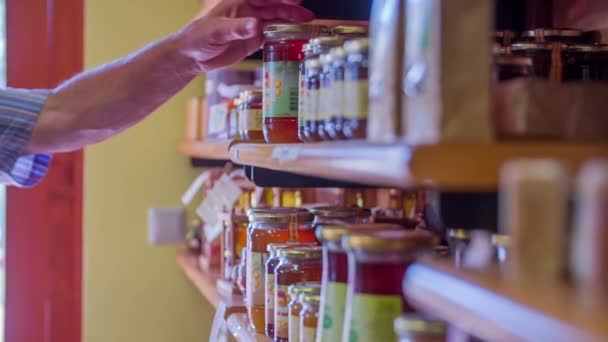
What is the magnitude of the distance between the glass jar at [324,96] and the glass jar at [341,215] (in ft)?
1.50

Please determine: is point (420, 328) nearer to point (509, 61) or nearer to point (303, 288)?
point (509, 61)

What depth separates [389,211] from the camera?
2146 mm

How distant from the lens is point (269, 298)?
6.11 feet

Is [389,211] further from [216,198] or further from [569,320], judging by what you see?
[569,320]

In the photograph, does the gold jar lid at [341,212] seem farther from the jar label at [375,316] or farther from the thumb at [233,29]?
the jar label at [375,316]

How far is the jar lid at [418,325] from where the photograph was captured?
1.14 m

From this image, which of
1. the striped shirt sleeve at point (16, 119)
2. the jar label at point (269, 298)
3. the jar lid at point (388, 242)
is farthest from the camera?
the striped shirt sleeve at point (16, 119)

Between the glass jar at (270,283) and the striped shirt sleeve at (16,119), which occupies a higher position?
the striped shirt sleeve at (16,119)

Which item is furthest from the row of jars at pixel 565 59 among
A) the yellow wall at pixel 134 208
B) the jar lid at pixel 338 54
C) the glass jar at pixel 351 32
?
the yellow wall at pixel 134 208

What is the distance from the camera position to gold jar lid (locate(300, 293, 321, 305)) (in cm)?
156

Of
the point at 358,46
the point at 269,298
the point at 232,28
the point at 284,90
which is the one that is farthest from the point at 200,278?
the point at 358,46

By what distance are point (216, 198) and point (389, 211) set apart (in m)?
0.97

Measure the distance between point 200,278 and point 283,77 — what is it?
4.64ft

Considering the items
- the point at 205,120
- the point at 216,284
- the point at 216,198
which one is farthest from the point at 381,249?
the point at 205,120
